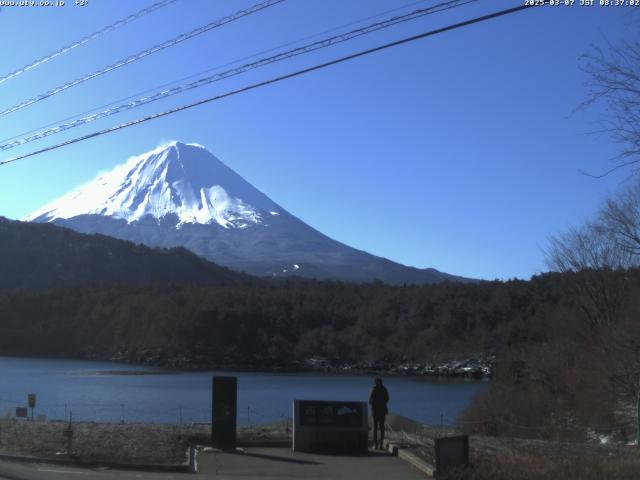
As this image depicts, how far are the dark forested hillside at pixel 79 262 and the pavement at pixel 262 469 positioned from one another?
151410 millimetres

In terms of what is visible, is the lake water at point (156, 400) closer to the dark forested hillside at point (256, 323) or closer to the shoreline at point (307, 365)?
the shoreline at point (307, 365)

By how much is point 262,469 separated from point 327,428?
8.40 ft

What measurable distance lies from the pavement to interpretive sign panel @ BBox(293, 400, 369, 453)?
13.9 inches

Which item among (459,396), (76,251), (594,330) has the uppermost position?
(76,251)

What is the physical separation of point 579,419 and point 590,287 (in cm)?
1204

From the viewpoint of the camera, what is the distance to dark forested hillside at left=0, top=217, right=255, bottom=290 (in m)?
168

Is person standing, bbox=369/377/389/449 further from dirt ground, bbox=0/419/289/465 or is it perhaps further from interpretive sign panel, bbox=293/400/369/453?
dirt ground, bbox=0/419/289/465

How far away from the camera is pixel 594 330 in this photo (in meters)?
40.9

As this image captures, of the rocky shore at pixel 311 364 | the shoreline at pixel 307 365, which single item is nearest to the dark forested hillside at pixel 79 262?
the shoreline at pixel 307 365

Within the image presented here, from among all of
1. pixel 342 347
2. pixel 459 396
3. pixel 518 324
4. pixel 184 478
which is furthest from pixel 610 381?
pixel 342 347

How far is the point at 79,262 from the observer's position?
584 ft

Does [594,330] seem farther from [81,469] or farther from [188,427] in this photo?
[81,469]

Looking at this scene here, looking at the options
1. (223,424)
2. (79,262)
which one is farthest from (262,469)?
(79,262)

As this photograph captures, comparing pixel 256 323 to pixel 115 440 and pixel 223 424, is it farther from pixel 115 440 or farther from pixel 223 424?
pixel 223 424
